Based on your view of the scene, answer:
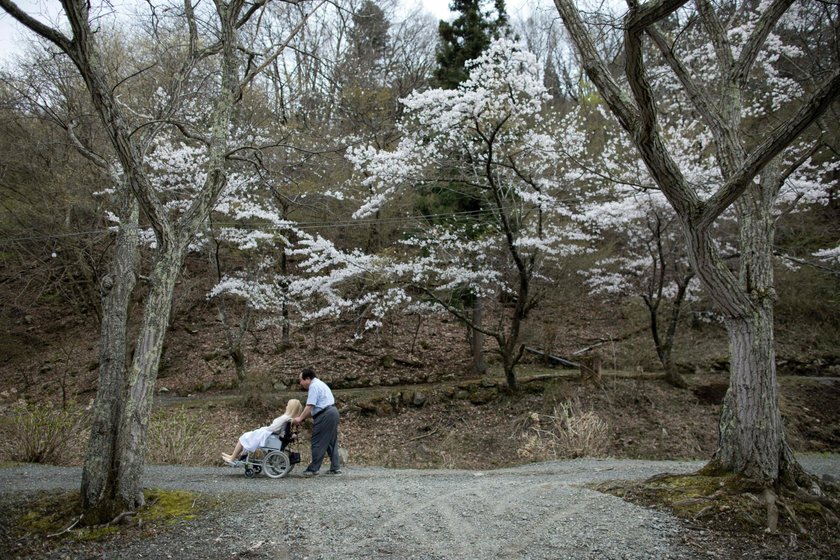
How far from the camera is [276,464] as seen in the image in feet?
24.7

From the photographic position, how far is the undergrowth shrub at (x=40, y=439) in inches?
359

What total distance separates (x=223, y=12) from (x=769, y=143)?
18.9 feet

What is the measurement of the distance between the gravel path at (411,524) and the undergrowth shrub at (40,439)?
2.16 m

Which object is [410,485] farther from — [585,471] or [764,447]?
[764,447]

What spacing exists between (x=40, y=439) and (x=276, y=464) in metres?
4.39

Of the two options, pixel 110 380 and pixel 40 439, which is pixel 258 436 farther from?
pixel 40 439

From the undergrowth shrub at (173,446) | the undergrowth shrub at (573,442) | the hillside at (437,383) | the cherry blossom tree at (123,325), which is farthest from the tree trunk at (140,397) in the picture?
the undergrowth shrub at (573,442)

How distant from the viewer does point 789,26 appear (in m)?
12.3

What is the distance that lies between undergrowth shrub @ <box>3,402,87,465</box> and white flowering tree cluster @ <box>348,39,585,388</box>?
688 cm

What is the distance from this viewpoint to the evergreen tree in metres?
16.2

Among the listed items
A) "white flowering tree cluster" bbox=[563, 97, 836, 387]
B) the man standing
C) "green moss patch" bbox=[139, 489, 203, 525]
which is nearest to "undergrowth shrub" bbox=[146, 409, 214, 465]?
the man standing

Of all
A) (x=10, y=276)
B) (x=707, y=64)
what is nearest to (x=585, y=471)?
(x=707, y=64)

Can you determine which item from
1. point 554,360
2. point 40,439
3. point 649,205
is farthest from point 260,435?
point 554,360

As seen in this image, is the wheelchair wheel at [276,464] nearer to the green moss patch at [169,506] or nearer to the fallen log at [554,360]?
the green moss patch at [169,506]
